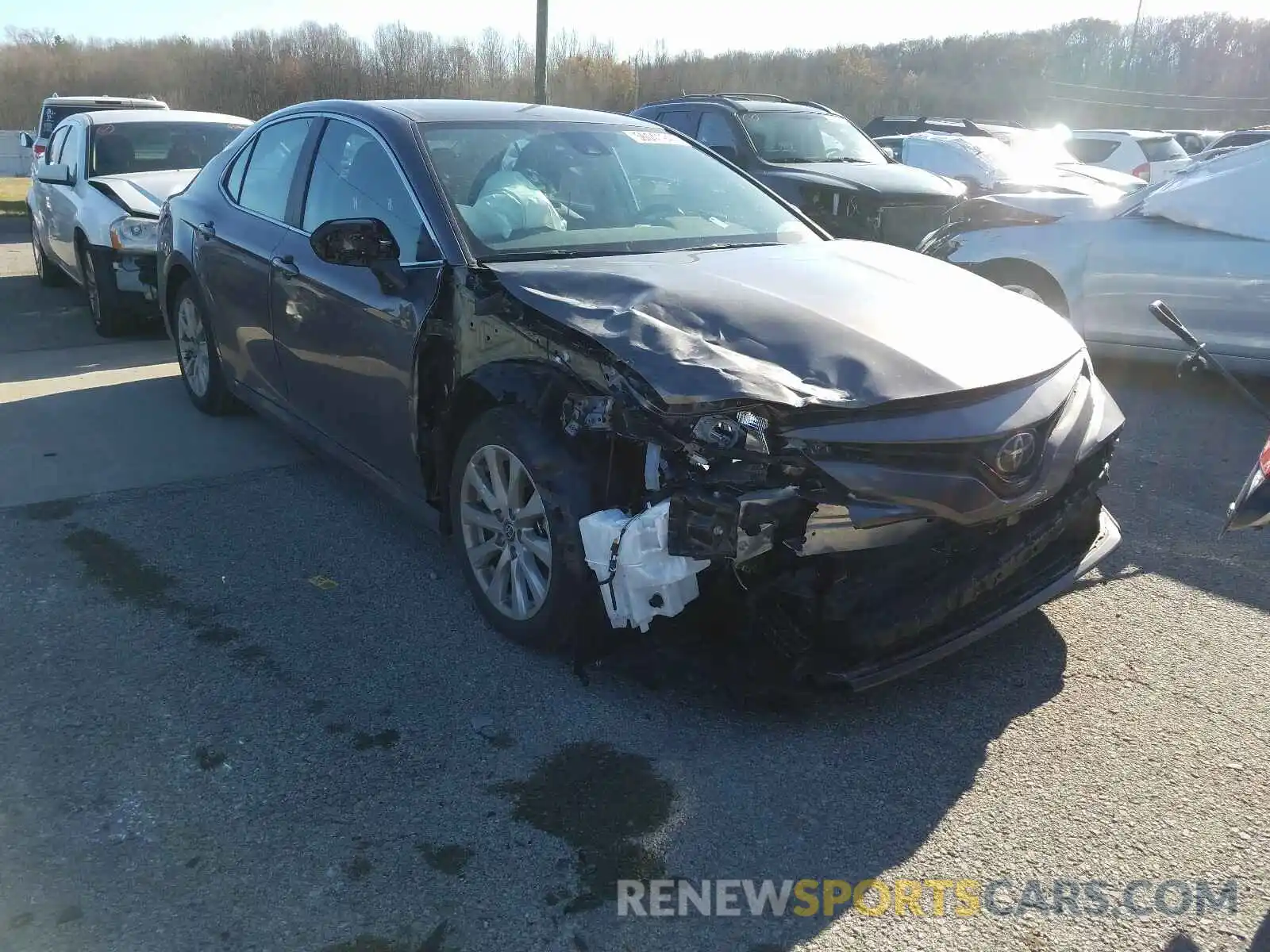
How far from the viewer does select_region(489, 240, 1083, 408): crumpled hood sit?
3018 millimetres

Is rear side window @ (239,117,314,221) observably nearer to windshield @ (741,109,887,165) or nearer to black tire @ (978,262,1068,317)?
black tire @ (978,262,1068,317)

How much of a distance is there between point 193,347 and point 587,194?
3172 millimetres

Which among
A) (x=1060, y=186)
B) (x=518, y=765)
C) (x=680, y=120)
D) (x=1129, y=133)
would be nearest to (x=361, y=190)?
(x=518, y=765)

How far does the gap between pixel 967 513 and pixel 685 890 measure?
1.28 metres

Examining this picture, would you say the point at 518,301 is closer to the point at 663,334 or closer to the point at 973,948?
the point at 663,334

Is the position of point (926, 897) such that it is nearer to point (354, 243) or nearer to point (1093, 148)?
point (354, 243)

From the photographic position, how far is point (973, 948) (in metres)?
2.37

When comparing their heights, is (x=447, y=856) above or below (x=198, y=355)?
below

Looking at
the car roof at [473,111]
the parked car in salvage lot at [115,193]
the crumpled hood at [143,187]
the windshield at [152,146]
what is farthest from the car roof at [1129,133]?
the car roof at [473,111]

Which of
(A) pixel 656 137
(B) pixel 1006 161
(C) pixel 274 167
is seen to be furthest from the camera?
(B) pixel 1006 161

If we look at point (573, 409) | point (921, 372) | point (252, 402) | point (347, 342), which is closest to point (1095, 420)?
point (921, 372)

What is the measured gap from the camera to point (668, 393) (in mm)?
2939

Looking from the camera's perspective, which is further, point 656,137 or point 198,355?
point 198,355

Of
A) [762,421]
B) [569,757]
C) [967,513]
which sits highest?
[762,421]
